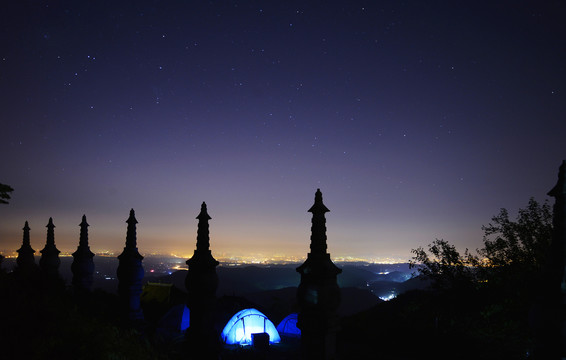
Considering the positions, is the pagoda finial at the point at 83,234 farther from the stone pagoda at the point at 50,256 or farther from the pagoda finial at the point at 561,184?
the pagoda finial at the point at 561,184

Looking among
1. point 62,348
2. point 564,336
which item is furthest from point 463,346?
point 62,348

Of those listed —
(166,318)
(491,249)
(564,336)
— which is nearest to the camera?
(564,336)

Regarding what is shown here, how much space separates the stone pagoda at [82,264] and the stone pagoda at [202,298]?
20.2 feet

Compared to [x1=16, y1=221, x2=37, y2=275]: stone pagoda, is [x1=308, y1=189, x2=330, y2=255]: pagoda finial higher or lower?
higher

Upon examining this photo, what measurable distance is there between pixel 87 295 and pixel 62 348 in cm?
544

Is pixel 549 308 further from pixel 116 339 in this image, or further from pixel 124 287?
pixel 124 287

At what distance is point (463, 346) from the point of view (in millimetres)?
22297

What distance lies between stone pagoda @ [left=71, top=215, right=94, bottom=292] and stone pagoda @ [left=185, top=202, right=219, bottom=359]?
614cm

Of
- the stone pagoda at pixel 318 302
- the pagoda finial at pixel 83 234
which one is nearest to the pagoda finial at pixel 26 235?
the pagoda finial at pixel 83 234

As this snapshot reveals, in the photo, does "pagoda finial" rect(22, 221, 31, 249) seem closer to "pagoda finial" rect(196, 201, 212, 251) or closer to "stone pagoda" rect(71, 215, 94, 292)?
"stone pagoda" rect(71, 215, 94, 292)

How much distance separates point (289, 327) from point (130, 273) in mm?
22074

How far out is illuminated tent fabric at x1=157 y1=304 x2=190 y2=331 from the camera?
89.5ft

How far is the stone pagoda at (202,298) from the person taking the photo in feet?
23.6

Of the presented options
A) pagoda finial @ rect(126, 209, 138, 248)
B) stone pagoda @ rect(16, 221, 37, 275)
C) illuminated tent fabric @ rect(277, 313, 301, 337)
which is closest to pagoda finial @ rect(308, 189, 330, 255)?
pagoda finial @ rect(126, 209, 138, 248)
